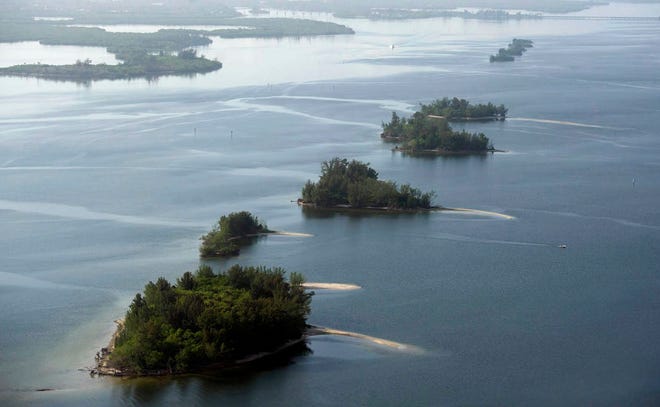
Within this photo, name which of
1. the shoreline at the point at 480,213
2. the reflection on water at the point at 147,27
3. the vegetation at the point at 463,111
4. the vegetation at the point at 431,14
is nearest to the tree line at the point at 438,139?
the vegetation at the point at 463,111

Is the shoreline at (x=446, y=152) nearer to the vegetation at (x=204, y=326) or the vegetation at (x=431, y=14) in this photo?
the vegetation at (x=204, y=326)

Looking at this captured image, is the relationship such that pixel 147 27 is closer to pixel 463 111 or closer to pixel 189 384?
pixel 463 111

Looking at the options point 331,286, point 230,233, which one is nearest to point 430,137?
point 230,233

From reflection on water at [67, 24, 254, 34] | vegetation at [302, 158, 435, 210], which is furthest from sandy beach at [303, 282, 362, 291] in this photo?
reflection on water at [67, 24, 254, 34]

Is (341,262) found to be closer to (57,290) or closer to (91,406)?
(57,290)

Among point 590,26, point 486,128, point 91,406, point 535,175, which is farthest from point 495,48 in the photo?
point 91,406

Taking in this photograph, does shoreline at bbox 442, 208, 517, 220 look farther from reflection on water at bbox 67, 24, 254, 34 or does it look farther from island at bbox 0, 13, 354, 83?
reflection on water at bbox 67, 24, 254, 34
